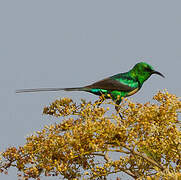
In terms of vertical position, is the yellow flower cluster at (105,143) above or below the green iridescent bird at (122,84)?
below

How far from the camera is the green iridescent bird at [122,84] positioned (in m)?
9.85

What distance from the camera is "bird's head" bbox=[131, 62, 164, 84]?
10.5 metres

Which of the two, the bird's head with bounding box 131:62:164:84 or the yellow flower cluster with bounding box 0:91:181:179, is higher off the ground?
the bird's head with bounding box 131:62:164:84

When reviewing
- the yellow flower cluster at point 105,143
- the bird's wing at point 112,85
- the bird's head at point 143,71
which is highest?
the bird's head at point 143,71

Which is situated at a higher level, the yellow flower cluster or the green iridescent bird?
the green iridescent bird

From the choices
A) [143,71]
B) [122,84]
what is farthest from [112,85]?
[143,71]

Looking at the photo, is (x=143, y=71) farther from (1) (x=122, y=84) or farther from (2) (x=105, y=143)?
(2) (x=105, y=143)

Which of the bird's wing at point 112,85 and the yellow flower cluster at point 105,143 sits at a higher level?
the bird's wing at point 112,85

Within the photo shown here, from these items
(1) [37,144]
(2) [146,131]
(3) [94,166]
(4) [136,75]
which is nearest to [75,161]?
(3) [94,166]

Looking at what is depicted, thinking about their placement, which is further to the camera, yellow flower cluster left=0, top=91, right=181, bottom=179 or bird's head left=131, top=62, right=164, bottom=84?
bird's head left=131, top=62, right=164, bottom=84

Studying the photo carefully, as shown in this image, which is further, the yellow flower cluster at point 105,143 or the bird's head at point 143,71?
the bird's head at point 143,71

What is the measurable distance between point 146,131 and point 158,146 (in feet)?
1.31

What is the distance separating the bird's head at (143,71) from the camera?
34.4 ft

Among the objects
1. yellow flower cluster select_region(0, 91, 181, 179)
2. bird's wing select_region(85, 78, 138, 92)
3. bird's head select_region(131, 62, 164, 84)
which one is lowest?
yellow flower cluster select_region(0, 91, 181, 179)
